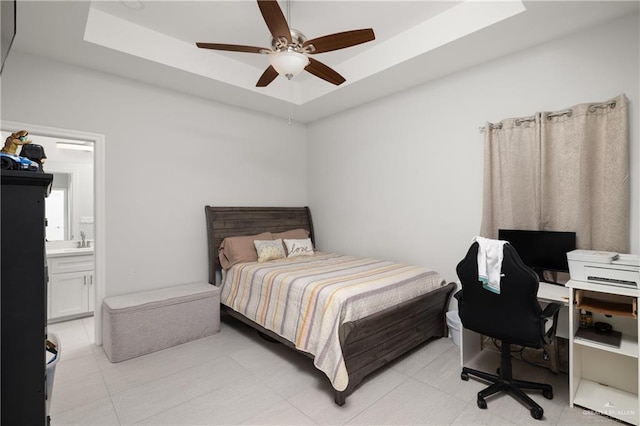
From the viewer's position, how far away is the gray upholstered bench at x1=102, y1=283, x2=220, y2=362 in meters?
2.80

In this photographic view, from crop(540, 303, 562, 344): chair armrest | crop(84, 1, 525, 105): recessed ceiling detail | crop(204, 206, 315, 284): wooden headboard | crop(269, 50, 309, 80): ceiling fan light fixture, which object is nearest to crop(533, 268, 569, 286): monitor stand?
crop(540, 303, 562, 344): chair armrest

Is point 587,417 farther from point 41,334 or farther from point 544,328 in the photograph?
point 41,334

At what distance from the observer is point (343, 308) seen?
7.45 ft

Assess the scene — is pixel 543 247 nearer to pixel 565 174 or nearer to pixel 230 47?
pixel 565 174

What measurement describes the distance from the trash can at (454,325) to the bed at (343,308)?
0.07 m

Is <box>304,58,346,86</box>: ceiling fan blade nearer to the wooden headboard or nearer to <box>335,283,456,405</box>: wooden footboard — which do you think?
<box>335,283,456,405</box>: wooden footboard

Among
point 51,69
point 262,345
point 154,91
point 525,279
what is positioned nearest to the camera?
point 525,279

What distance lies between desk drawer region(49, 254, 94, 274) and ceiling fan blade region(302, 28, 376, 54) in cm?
375

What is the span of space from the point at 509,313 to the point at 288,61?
2.17m

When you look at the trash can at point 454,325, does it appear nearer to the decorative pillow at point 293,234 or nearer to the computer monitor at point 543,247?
the computer monitor at point 543,247

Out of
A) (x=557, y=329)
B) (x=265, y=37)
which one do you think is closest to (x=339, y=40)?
(x=265, y=37)

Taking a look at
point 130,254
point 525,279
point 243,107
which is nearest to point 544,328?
point 525,279

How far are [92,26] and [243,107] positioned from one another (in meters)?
1.84

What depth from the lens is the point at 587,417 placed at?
6.45ft
